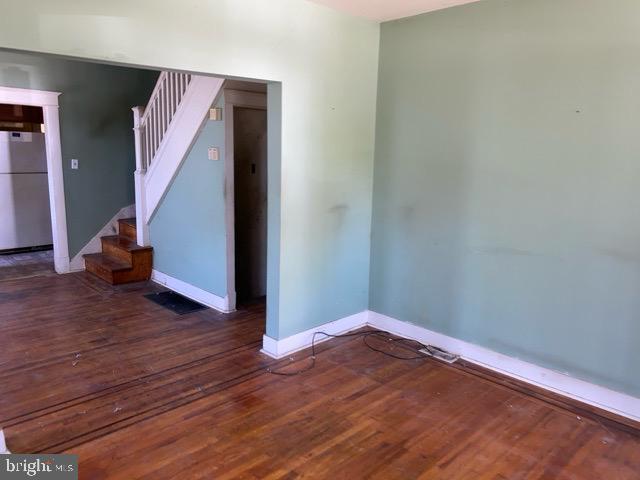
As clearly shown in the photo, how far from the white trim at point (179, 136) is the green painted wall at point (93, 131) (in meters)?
0.86

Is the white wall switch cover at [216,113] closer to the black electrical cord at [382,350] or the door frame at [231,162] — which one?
the door frame at [231,162]

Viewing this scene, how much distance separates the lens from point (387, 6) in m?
3.15

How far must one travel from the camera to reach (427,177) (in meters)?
3.47

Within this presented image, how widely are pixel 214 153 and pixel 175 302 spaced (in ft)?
4.94

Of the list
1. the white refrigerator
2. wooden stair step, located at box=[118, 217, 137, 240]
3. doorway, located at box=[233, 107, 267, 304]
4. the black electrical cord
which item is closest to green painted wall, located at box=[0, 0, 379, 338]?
the black electrical cord

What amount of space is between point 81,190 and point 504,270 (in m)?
4.75

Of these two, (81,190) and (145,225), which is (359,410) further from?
(81,190)

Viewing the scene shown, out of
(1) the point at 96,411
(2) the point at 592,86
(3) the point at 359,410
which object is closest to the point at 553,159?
(2) the point at 592,86

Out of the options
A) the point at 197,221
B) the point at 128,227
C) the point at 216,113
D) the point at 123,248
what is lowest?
the point at 123,248

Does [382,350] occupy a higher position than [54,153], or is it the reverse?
[54,153]

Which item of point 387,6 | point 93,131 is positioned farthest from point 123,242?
point 387,6

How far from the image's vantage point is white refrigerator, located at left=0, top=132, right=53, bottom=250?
20.1ft

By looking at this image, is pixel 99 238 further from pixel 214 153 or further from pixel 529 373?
pixel 529 373

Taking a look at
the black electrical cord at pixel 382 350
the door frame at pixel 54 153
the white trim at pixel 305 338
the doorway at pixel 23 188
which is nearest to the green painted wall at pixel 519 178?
the black electrical cord at pixel 382 350
